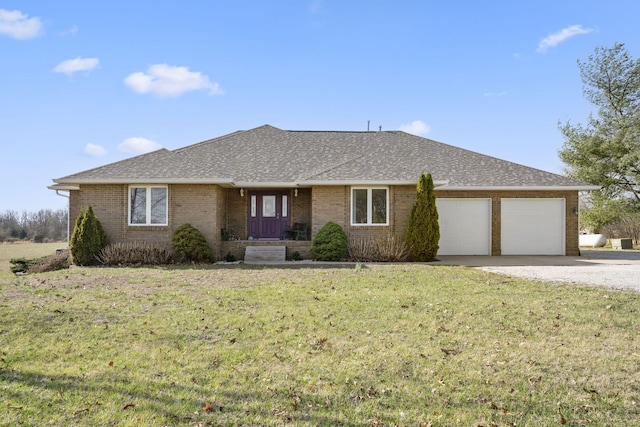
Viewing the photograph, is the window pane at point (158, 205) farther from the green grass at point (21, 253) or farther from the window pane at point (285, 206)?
the green grass at point (21, 253)

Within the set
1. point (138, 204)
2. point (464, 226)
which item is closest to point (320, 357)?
point (138, 204)

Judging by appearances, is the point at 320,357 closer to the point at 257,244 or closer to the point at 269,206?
the point at 257,244

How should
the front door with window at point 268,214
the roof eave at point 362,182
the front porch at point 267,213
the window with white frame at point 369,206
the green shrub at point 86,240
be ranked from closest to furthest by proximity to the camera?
the green shrub at point 86,240
the roof eave at point 362,182
the window with white frame at point 369,206
the front porch at point 267,213
the front door with window at point 268,214

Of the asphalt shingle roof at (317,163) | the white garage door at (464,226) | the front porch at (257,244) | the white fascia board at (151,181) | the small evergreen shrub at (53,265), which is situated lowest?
the small evergreen shrub at (53,265)

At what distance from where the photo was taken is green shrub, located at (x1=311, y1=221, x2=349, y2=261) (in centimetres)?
1484

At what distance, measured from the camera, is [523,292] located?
8.74 metres

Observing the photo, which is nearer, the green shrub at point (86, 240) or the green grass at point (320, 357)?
the green grass at point (320, 357)

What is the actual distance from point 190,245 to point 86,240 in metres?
3.49

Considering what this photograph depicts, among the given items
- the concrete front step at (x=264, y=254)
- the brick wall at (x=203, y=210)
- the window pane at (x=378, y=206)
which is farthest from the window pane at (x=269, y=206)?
the window pane at (x=378, y=206)

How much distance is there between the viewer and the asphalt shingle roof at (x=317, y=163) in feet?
51.0

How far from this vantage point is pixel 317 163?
1866 centimetres

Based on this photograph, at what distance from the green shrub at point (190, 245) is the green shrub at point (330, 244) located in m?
3.72

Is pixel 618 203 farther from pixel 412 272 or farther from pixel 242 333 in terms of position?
pixel 242 333

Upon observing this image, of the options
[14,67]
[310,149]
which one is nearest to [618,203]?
[310,149]
